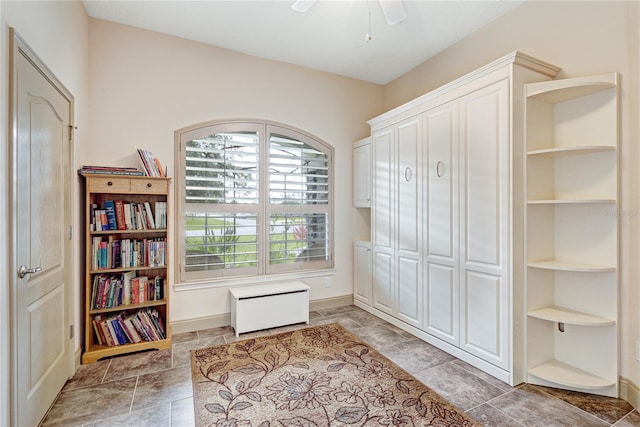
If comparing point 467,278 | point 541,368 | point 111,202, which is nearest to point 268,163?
point 111,202

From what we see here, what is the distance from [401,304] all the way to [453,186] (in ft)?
4.58

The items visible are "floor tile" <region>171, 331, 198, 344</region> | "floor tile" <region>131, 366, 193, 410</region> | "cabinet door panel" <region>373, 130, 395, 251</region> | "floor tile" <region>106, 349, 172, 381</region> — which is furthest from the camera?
"cabinet door panel" <region>373, 130, 395, 251</region>

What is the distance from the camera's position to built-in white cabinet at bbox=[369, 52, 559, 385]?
2.26 metres

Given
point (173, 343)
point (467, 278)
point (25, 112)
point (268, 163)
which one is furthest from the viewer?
point (268, 163)

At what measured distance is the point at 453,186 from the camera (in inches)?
106

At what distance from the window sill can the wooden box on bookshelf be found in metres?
0.31

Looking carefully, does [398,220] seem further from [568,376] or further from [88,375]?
[88,375]

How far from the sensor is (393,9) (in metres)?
2.21

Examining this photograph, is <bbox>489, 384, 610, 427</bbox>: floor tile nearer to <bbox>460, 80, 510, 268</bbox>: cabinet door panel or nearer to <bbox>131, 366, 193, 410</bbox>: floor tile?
<bbox>460, 80, 510, 268</bbox>: cabinet door panel

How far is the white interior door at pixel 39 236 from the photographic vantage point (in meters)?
1.59

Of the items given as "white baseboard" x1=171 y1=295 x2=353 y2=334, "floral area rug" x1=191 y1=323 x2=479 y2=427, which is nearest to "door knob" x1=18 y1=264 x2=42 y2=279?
"floral area rug" x1=191 y1=323 x2=479 y2=427

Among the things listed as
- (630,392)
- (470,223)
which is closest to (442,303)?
(470,223)

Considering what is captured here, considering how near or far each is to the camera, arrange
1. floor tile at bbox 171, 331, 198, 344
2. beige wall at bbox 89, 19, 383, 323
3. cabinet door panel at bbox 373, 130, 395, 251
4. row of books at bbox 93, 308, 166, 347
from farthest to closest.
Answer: cabinet door panel at bbox 373, 130, 395, 251
floor tile at bbox 171, 331, 198, 344
beige wall at bbox 89, 19, 383, 323
row of books at bbox 93, 308, 166, 347

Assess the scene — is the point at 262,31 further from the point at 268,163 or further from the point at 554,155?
the point at 554,155
